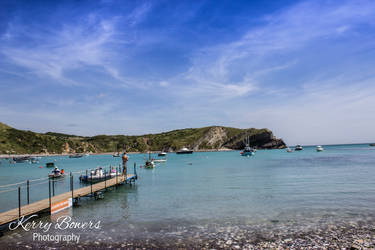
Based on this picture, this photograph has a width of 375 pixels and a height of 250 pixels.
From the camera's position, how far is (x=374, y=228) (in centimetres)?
1483

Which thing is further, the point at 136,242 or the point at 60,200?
the point at 60,200

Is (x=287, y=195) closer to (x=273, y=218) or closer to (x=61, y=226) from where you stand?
(x=273, y=218)

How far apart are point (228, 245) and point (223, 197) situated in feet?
43.2

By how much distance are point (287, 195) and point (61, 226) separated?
19.4 metres

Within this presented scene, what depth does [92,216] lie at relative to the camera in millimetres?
19516

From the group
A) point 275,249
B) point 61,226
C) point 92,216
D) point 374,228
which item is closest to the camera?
point 275,249

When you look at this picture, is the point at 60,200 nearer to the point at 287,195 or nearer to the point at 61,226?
the point at 61,226

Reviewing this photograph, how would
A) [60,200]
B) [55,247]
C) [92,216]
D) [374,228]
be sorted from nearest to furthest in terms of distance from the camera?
[55,247] → [374,228] → [92,216] → [60,200]

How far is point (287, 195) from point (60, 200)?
65.1 feet

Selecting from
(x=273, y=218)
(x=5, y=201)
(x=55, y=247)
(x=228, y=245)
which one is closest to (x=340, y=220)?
(x=273, y=218)

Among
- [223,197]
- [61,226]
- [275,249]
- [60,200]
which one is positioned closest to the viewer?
[275,249]

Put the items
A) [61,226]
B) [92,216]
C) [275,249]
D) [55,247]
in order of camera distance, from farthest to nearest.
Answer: [92,216]
[61,226]
[55,247]
[275,249]

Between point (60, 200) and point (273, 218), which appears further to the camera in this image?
point (60, 200)

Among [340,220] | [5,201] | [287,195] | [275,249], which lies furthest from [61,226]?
[287,195]
